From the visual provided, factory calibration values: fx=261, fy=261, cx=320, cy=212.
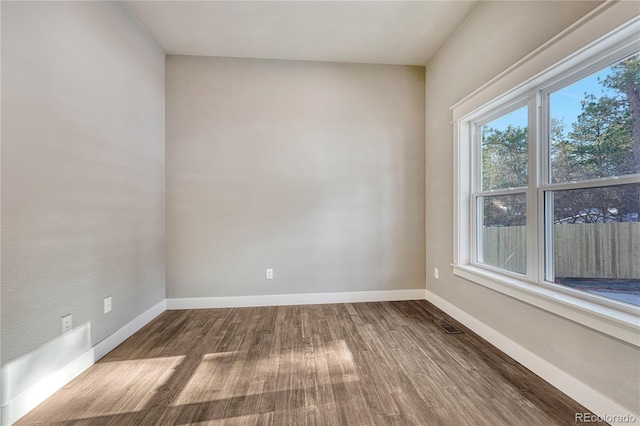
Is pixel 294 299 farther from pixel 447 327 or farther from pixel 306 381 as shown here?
pixel 447 327

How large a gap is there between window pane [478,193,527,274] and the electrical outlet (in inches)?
123

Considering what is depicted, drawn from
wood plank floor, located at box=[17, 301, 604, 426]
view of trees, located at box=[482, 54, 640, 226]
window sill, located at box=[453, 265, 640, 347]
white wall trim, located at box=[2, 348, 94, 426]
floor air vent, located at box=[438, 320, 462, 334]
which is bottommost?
wood plank floor, located at box=[17, 301, 604, 426]

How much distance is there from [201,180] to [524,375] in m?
3.20

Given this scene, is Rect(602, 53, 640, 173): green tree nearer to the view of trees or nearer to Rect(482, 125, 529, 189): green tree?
the view of trees

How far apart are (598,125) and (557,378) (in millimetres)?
1476

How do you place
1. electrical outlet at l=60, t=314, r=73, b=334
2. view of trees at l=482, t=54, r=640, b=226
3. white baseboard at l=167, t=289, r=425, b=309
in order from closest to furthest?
view of trees at l=482, t=54, r=640, b=226 → electrical outlet at l=60, t=314, r=73, b=334 → white baseboard at l=167, t=289, r=425, b=309

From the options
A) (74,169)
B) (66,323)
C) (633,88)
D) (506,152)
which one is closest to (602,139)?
(633,88)

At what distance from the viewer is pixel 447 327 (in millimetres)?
2354

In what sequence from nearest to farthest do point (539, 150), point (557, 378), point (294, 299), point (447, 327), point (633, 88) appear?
1. point (633, 88)
2. point (557, 378)
3. point (539, 150)
4. point (447, 327)
5. point (294, 299)

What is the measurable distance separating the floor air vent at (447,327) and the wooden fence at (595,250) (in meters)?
0.74

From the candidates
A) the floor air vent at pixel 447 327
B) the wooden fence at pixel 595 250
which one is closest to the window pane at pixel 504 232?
the wooden fence at pixel 595 250

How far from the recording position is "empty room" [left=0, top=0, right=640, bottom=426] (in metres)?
1.37

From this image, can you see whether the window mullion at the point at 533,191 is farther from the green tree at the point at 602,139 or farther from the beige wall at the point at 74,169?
the beige wall at the point at 74,169

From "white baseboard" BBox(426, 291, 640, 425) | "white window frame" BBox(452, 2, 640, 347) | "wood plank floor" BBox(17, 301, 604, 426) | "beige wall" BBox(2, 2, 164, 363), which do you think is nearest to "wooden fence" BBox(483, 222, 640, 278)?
"white window frame" BBox(452, 2, 640, 347)
